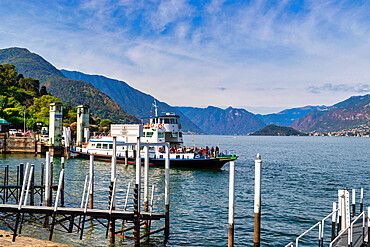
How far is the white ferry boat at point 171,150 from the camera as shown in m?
46.5

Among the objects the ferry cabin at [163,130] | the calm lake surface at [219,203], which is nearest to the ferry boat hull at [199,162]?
the calm lake surface at [219,203]

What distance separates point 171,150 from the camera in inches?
1905

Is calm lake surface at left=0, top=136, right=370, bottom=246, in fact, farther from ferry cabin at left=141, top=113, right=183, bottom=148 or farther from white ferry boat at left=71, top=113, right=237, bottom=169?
ferry cabin at left=141, top=113, right=183, bottom=148

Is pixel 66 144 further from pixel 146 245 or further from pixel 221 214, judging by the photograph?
pixel 146 245

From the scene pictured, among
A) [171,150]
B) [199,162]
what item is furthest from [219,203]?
[171,150]

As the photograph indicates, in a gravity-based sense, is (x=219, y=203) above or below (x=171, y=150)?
below

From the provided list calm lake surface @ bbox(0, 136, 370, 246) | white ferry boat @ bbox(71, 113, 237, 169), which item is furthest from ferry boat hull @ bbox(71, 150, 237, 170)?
calm lake surface @ bbox(0, 136, 370, 246)

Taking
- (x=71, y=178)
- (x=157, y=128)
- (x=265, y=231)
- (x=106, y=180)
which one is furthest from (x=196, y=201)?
(x=157, y=128)

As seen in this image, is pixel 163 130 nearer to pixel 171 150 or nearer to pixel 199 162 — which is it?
pixel 171 150

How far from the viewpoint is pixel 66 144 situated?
6009 cm

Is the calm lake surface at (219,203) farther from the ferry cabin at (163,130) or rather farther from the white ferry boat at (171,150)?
the ferry cabin at (163,130)

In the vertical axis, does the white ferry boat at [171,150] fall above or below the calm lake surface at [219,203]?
above

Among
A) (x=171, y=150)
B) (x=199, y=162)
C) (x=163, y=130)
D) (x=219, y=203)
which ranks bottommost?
(x=219, y=203)

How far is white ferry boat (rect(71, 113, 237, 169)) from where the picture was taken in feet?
152
